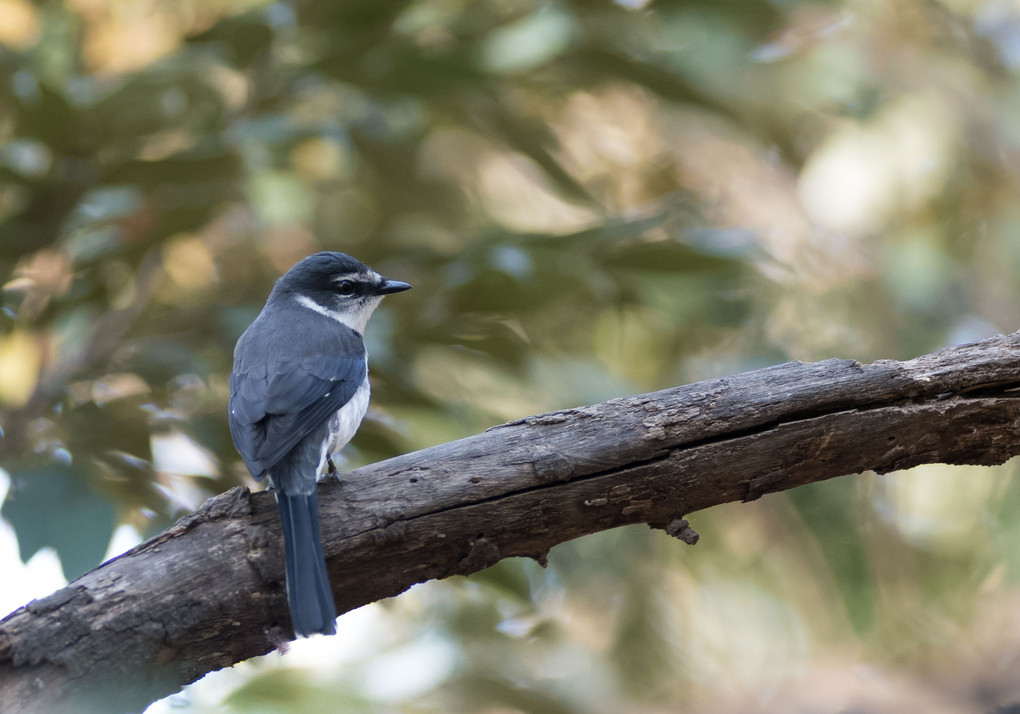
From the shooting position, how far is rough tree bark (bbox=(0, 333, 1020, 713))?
2262 mm

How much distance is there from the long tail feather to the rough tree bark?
10 centimetres

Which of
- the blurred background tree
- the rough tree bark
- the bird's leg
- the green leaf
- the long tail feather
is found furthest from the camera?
the blurred background tree

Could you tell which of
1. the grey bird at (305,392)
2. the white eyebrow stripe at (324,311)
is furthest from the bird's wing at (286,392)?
the white eyebrow stripe at (324,311)

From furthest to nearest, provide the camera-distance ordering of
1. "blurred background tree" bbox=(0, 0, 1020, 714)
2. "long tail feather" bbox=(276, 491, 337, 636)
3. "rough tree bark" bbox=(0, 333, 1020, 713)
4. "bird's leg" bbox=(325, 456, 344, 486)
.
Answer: "blurred background tree" bbox=(0, 0, 1020, 714) < "bird's leg" bbox=(325, 456, 344, 486) < "rough tree bark" bbox=(0, 333, 1020, 713) < "long tail feather" bbox=(276, 491, 337, 636)

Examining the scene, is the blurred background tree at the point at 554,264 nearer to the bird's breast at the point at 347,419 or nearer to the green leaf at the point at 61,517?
the green leaf at the point at 61,517

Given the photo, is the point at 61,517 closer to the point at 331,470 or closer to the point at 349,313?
the point at 331,470

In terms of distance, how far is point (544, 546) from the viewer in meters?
2.41

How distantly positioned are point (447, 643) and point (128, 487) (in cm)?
143

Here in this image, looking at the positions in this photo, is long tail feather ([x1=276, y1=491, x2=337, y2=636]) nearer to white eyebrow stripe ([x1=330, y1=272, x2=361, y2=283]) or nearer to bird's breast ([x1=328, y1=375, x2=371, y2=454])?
bird's breast ([x1=328, y1=375, x2=371, y2=454])

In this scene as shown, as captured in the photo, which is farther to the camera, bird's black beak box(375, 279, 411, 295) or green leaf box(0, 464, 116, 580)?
bird's black beak box(375, 279, 411, 295)

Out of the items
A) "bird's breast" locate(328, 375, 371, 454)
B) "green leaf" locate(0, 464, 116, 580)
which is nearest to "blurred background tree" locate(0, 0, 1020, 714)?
"green leaf" locate(0, 464, 116, 580)

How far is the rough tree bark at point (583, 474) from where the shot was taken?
2.26 m

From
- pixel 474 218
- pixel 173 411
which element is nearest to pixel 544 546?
pixel 173 411

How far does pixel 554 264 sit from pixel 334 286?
895 millimetres
